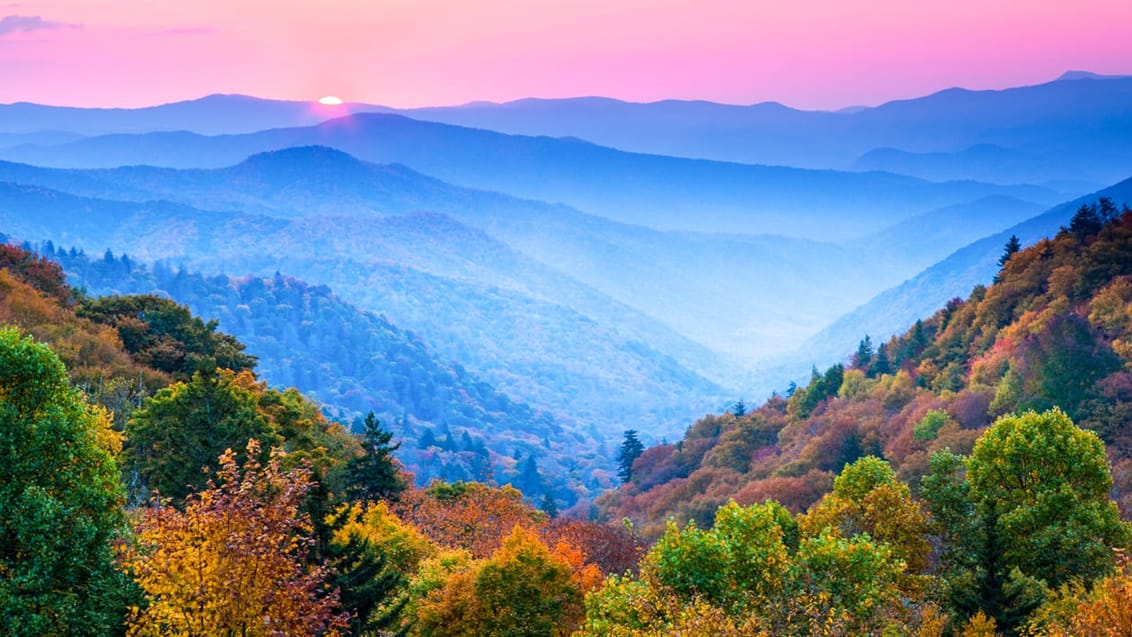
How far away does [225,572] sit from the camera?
794 inches

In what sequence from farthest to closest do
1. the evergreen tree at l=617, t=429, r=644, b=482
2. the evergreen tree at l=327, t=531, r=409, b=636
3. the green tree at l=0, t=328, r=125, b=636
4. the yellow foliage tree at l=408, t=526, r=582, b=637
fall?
the evergreen tree at l=617, t=429, r=644, b=482, the yellow foliage tree at l=408, t=526, r=582, b=637, the evergreen tree at l=327, t=531, r=409, b=636, the green tree at l=0, t=328, r=125, b=636

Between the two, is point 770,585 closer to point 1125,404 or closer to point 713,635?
point 713,635

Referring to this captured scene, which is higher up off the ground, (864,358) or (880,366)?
(880,366)

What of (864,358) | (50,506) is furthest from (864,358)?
(50,506)

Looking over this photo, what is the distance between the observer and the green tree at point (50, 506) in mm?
20422

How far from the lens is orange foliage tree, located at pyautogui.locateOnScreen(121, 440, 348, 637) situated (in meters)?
19.9

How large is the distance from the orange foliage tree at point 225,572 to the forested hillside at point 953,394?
43.2 m

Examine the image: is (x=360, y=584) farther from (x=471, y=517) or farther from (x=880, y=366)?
(x=880, y=366)

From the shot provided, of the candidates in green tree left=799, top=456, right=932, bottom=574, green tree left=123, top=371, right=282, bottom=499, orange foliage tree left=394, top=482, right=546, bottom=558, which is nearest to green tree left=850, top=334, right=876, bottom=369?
orange foliage tree left=394, top=482, right=546, bottom=558

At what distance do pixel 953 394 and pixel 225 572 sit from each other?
8778 centimetres

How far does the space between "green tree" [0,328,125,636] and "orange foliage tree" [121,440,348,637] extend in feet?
3.54

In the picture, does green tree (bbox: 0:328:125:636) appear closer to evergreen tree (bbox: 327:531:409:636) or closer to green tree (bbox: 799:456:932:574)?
evergreen tree (bbox: 327:531:409:636)

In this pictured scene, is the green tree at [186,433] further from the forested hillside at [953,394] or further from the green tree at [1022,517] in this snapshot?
the forested hillside at [953,394]

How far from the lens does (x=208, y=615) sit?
20.0m
